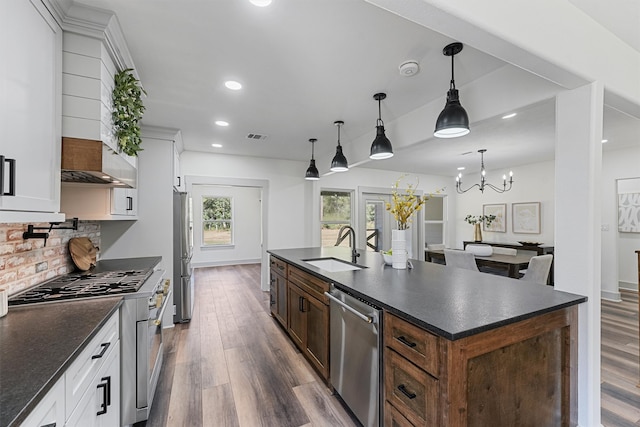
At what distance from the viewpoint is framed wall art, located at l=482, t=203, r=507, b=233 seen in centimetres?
633

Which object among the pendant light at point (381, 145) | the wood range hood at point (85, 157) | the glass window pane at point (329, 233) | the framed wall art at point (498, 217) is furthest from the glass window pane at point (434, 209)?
the wood range hood at point (85, 157)

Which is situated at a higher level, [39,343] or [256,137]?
[256,137]

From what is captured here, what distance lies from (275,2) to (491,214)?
6.78m

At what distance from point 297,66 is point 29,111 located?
1.61 meters

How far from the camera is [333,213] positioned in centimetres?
614

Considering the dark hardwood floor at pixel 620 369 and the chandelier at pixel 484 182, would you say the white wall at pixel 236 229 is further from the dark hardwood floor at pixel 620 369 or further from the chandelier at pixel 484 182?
the dark hardwood floor at pixel 620 369

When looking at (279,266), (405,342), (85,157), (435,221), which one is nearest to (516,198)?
(435,221)

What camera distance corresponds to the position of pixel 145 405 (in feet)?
6.05

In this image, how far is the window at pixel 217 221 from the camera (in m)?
7.75

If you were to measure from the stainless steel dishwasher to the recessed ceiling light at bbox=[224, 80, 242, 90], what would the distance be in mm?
1932

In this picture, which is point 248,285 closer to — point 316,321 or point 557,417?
point 316,321

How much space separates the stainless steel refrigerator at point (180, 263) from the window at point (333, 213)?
114 inches

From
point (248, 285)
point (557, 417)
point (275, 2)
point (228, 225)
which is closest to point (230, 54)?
point (275, 2)

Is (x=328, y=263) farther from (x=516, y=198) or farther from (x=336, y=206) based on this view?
(x=516, y=198)
